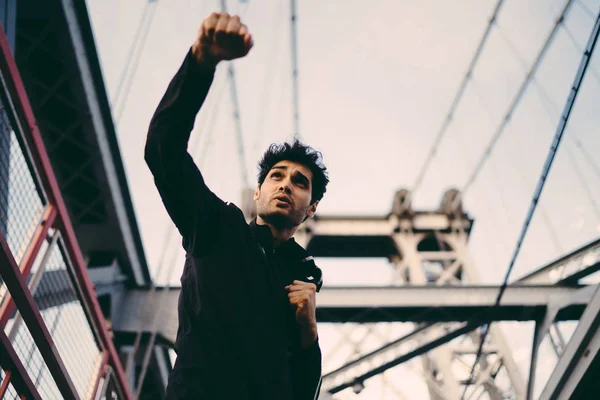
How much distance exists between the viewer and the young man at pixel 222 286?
1.17 m

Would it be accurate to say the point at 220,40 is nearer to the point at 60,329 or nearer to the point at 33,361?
the point at 33,361

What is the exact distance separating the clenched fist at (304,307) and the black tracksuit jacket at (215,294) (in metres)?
0.02

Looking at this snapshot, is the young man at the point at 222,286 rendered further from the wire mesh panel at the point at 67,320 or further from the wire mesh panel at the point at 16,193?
the wire mesh panel at the point at 67,320

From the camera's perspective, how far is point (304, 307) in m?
1.43

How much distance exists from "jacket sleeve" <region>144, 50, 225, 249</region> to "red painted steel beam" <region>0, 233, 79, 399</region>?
56.4 inches

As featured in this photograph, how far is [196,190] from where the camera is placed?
4.06 ft

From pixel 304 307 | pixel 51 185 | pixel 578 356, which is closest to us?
pixel 304 307

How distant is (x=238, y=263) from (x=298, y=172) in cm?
63

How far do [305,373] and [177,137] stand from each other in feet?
2.54

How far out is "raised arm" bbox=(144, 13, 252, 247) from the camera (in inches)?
45.4

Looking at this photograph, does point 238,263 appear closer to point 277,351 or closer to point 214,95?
point 277,351

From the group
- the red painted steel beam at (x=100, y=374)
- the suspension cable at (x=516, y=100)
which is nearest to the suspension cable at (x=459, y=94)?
the suspension cable at (x=516, y=100)

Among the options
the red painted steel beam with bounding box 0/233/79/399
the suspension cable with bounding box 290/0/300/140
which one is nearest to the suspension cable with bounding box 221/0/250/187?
the suspension cable with bounding box 290/0/300/140

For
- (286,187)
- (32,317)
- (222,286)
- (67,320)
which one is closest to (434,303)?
(67,320)
